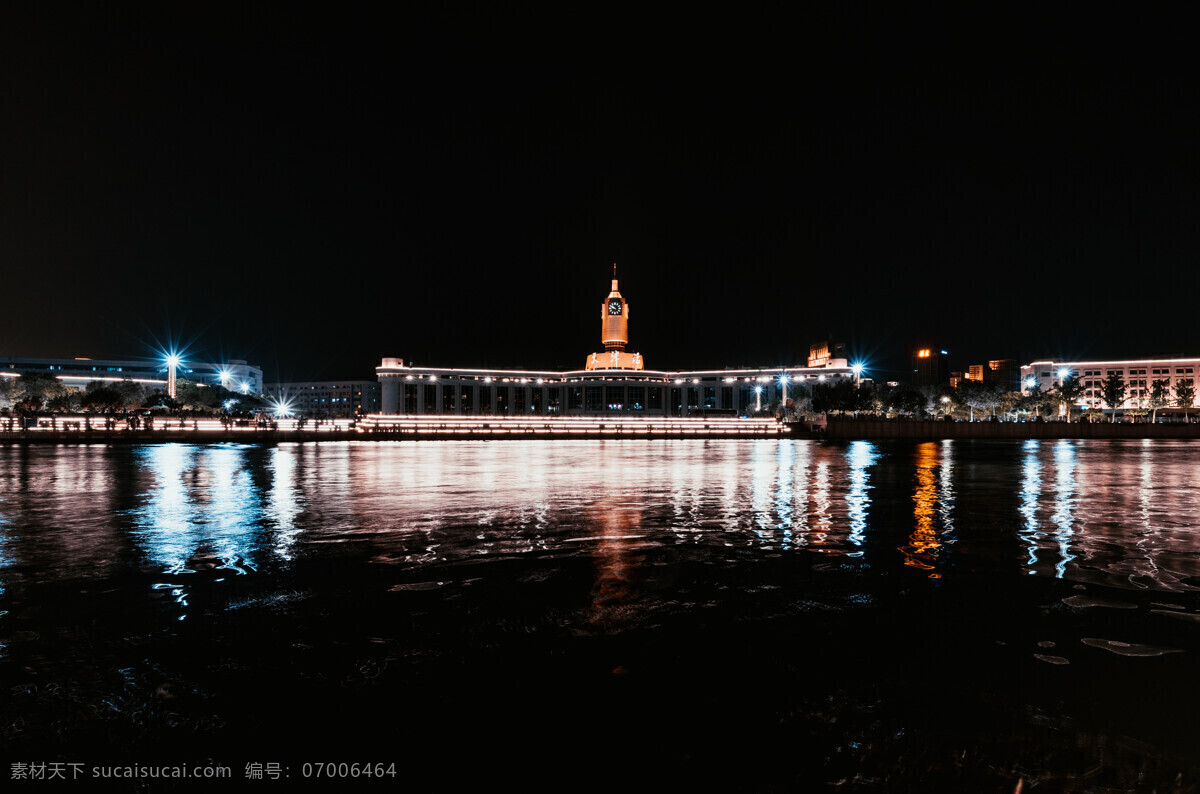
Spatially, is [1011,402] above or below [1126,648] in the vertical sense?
above

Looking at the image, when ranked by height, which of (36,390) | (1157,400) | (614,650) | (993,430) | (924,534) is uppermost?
(36,390)

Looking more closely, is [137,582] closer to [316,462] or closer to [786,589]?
[786,589]

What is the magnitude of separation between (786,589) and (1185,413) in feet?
446

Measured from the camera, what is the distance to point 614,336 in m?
171

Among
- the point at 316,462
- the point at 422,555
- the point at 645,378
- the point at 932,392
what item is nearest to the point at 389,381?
the point at 645,378

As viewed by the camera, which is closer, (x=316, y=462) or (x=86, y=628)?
(x=86, y=628)

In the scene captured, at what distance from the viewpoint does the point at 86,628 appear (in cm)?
613

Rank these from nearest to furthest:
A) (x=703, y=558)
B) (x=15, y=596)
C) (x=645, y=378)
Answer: (x=15, y=596) < (x=703, y=558) < (x=645, y=378)

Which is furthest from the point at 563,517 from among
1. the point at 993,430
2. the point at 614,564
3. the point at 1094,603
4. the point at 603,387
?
the point at 603,387

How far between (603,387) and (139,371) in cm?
12195

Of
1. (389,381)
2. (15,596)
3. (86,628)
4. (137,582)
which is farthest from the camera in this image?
(389,381)

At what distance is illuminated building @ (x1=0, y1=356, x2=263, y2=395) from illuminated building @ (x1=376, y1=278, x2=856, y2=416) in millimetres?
44314

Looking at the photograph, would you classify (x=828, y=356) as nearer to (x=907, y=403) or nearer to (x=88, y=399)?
(x=907, y=403)

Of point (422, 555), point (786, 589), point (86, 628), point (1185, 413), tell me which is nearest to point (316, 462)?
point (422, 555)
